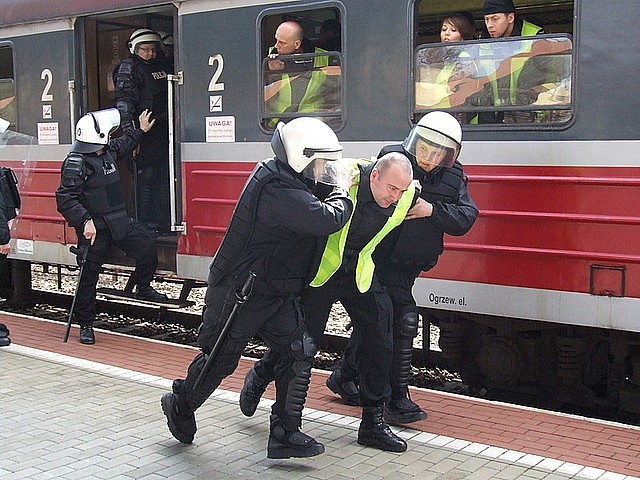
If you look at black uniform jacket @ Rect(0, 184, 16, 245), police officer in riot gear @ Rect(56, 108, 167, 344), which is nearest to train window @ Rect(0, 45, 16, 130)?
police officer in riot gear @ Rect(56, 108, 167, 344)

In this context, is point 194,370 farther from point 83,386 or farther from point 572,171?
point 572,171

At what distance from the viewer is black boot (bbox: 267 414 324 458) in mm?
4676

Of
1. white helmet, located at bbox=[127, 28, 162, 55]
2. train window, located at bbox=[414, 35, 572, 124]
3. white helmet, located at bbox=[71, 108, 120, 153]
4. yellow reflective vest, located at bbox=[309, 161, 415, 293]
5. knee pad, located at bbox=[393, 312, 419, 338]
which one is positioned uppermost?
white helmet, located at bbox=[127, 28, 162, 55]

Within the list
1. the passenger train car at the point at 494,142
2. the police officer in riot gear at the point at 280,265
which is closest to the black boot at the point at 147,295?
the passenger train car at the point at 494,142

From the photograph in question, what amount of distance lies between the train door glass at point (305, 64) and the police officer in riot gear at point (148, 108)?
184cm

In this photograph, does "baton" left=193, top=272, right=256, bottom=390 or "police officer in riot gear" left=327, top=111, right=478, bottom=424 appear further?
"police officer in riot gear" left=327, top=111, right=478, bottom=424

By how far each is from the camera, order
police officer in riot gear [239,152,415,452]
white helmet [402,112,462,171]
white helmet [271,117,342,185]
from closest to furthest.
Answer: white helmet [271,117,342,185]
police officer in riot gear [239,152,415,452]
white helmet [402,112,462,171]

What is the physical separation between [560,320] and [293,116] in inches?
98.6

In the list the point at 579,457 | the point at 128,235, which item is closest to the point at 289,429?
the point at 579,457

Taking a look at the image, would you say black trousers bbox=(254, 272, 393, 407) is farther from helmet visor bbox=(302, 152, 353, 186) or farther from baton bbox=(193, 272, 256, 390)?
helmet visor bbox=(302, 152, 353, 186)

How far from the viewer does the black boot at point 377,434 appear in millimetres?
4844

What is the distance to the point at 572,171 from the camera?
5426 mm

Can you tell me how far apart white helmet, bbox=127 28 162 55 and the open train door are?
0.18m

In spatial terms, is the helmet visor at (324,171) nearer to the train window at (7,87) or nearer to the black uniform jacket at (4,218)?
the black uniform jacket at (4,218)
